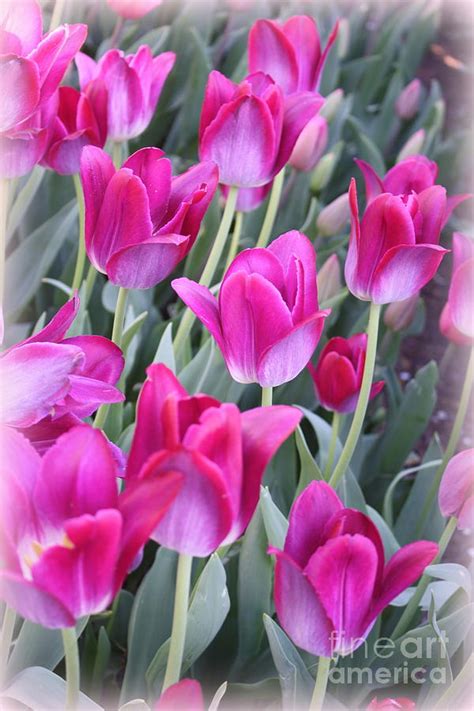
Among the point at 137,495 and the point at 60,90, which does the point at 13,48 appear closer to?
the point at 60,90

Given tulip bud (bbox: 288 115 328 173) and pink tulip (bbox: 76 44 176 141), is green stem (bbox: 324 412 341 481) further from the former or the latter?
tulip bud (bbox: 288 115 328 173)

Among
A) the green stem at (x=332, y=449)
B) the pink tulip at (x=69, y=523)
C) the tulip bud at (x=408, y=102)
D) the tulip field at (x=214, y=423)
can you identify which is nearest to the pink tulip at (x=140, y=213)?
the tulip field at (x=214, y=423)

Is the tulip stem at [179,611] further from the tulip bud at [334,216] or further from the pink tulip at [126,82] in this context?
the tulip bud at [334,216]

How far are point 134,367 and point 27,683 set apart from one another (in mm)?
687

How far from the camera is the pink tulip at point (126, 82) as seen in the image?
92 centimetres

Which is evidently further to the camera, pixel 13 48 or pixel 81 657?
pixel 81 657

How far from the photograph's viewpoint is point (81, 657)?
934mm

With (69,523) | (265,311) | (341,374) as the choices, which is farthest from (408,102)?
(69,523)

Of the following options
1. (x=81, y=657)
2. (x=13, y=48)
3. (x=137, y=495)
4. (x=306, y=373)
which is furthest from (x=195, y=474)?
(x=306, y=373)

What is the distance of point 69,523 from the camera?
422 millimetres

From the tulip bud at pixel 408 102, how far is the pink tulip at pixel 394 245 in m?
1.35

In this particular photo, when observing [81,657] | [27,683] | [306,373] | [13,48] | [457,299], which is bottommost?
[81,657]

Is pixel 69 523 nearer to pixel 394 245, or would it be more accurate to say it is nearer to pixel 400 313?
pixel 394 245

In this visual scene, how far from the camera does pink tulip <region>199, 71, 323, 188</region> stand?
78 cm
